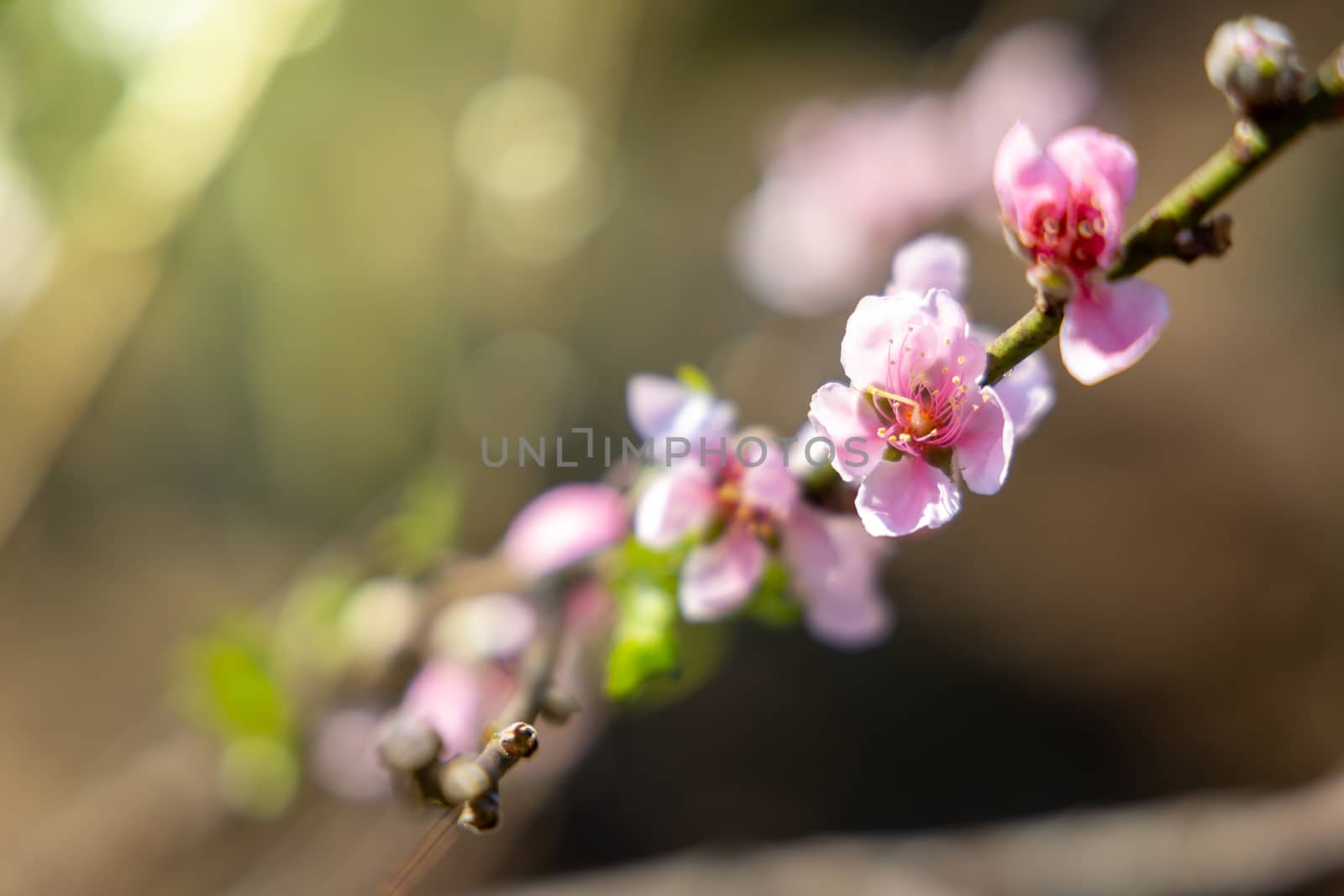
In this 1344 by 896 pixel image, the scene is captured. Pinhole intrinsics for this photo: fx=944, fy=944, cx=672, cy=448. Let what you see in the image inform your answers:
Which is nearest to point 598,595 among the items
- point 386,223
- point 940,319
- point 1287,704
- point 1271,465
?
point 940,319

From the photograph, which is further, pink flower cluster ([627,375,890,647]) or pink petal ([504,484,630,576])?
pink petal ([504,484,630,576])

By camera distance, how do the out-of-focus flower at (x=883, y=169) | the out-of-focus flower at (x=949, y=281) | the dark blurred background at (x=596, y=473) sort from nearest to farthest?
1. the out-of-focus flower at (x=949, y=281)
2. the out-of-focus flower at (x=883, y=169)
3. the dark blurred background at (x=596, y=473)

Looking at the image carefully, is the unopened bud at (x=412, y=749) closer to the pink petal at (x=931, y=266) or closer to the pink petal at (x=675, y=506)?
the pink petal at (x=675, y=506)

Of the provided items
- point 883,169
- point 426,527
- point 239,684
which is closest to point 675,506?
point 426,527

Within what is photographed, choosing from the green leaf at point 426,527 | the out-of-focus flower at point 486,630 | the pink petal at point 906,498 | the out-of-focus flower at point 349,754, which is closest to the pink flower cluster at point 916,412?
the pink petal at point 906,498

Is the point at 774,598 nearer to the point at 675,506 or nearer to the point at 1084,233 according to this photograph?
the point at 675,506

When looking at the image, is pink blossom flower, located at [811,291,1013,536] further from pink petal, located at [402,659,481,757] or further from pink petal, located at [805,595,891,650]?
pink petal, located at [402,659,481,757]

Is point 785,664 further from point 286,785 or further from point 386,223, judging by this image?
point 386,223

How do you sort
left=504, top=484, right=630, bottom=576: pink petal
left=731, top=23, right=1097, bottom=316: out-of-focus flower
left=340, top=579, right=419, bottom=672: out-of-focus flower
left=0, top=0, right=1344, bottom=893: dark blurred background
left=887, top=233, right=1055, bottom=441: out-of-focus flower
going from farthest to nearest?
left=0, top=0, right=1344, bottom=893: dark blurred background
left=731, top=23, right=1097, bottom=316: out-of-focus flower
left=340, top=579, right=419, bottom=672: out-of-focus flower
left=504, top=484, right=630, bottom=576: pink petal
left=887, top=233, right=1055, bottom=441: out-of-focus flower

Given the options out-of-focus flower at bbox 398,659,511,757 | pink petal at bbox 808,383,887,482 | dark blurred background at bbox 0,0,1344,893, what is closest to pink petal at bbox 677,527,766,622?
pink petal at bbox 808,383,887,482
